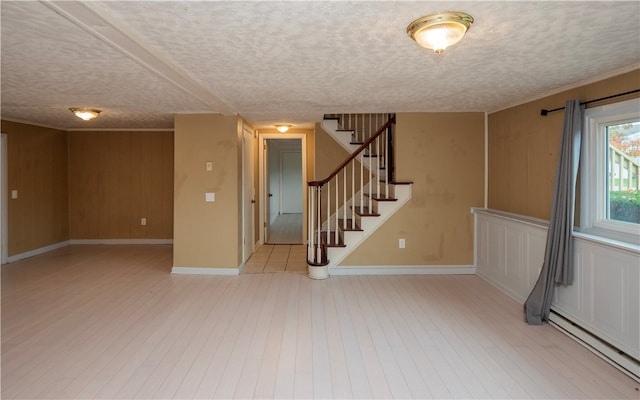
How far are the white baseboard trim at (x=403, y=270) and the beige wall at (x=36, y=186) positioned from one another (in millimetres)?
5064

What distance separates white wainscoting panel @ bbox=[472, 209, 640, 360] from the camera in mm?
2678

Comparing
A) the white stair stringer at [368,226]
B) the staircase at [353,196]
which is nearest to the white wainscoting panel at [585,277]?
the white stair stringer at [368,226]

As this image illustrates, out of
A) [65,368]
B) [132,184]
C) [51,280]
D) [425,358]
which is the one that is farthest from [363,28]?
[132,184]

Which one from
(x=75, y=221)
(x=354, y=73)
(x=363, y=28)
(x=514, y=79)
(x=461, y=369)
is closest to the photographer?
(x=363, y=28)

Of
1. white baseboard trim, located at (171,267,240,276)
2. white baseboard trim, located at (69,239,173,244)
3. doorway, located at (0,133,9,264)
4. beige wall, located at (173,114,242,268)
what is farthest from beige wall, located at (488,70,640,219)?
doorway, located at (0,133,9,264)

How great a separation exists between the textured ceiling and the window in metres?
0.39

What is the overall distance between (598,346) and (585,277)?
0.55 m

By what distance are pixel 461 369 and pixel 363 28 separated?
93.1 inches

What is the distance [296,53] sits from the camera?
2643 millimetres

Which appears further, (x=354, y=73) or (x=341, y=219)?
(x=341, y=219)

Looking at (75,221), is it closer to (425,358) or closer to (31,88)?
(31,88)

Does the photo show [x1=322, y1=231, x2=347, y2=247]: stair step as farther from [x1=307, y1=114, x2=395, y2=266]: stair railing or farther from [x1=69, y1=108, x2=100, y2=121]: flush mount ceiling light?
[x1=69, y1=108, x2=100, y2=121]: flush mount ceiling light

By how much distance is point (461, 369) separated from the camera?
2.63 m

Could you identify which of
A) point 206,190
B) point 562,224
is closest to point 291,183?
point 206,190
